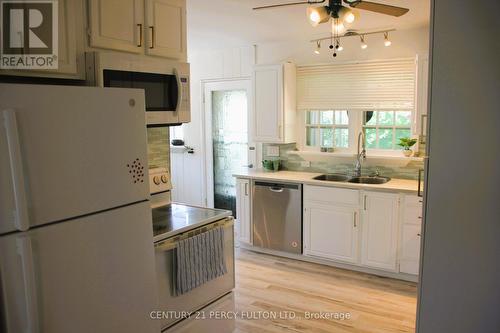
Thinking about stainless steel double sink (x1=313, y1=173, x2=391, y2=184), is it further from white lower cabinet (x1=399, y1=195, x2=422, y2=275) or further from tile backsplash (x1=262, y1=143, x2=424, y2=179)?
white lower cabinet (x1=399, y1=195, x2=422, y2=275)

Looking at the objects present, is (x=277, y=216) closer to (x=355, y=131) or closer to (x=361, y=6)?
(x=355, y=131)

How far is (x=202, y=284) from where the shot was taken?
2543mm

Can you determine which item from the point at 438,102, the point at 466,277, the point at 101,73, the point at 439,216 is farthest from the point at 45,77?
the point at 466,277

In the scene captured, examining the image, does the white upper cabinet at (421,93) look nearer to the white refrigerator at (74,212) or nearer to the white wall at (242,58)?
the white wall at (242,58)

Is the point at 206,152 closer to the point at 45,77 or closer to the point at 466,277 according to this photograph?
the point at 45,77

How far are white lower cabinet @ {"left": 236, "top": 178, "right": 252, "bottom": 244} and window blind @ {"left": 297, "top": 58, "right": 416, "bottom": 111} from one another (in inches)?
45.2

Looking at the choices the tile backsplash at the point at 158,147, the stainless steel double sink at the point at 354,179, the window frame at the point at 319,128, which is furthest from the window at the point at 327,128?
the tile backsplash at the point at 158,147

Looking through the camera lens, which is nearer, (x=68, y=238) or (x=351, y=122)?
(x=68, y=238)

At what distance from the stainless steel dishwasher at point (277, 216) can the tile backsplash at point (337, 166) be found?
608 mm

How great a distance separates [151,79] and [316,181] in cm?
219

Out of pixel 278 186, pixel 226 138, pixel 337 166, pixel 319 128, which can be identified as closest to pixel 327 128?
pixel 319 128

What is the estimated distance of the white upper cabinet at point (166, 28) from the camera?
Result: 266 centimetres

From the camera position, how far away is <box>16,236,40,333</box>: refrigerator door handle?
1531 mm

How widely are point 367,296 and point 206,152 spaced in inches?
116
